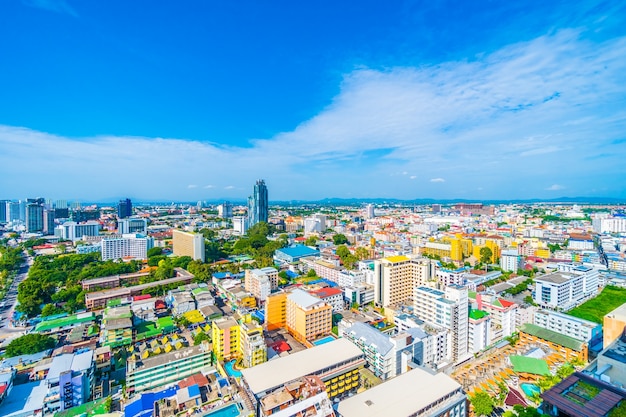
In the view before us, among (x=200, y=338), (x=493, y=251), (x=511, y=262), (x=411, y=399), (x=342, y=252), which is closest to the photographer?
(x=411, y=399)

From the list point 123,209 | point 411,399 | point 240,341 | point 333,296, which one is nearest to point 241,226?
point 123,209

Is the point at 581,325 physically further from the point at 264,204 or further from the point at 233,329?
the point at 264,204

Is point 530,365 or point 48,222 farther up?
point 48,222

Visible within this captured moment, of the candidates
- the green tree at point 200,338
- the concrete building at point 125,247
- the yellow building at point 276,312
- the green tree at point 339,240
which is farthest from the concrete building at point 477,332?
the concrete building at point 125,247

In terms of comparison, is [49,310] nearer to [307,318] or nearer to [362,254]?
[307,318]

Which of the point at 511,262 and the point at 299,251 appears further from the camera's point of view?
the point at 299,251

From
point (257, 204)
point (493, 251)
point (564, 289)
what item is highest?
point (257, 204)

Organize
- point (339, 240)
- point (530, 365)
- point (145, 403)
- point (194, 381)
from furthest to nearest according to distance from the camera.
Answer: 1. point (339, 240)
2. point (530, 365)
3. point (194, 381)
4. point (145, 403)
